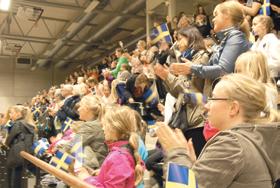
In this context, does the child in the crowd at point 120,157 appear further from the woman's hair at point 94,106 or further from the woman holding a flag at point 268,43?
the woman holding a flag at point 268,43

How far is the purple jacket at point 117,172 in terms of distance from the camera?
1903 mm

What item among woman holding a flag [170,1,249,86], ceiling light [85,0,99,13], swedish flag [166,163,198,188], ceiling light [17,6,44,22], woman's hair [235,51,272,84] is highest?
ceiling light [17,6,44,22]

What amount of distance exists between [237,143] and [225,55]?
108 centimetres

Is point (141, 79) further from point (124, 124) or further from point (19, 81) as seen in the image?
point (19, 81)

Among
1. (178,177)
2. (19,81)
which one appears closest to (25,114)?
(178,177)

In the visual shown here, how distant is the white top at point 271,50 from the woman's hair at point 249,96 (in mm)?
1702

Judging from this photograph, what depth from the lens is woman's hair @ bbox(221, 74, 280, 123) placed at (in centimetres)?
127

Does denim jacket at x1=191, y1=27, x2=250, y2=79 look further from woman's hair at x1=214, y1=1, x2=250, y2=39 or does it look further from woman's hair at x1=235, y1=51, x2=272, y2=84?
woman's hair at x1=235, y1=51, x2=272, y2=84

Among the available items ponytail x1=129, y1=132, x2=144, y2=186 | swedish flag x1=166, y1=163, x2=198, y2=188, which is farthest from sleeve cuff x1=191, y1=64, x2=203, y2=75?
swedish flag x1=166, y1=163, x2=198, y2=188

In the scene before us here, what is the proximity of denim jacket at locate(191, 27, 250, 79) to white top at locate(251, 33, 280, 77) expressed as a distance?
0.80 meters

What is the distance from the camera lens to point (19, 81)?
15594 mm

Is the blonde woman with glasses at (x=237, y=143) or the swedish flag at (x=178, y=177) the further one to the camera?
the blonde woman with glasses at (x=237, y=143)

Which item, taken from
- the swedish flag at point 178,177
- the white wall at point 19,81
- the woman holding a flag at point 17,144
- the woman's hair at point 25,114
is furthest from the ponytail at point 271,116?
the white wall at point 19,81

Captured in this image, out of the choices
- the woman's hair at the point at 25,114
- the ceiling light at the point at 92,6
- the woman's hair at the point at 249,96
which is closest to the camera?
the woman's hair at the point at 249,96
